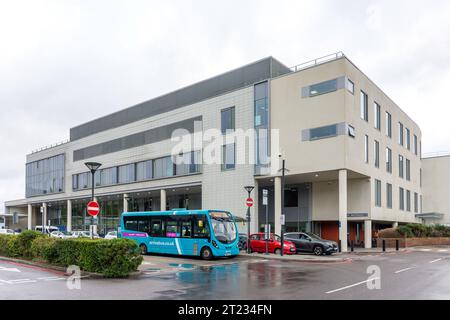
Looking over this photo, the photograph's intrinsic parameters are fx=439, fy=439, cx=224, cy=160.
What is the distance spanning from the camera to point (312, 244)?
29812 mm

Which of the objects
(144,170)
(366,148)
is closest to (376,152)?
(366,148)

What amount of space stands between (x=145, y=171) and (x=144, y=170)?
0.27 metres

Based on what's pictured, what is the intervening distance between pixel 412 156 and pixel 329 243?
30.4m

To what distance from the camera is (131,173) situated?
56094mm

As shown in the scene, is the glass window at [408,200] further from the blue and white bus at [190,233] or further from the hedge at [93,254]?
the hedge at [93,254]

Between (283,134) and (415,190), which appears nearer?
(283,134)

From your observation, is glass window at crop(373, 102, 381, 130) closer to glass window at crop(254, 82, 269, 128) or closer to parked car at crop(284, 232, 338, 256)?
glass window at crop(254, 82, 269, 128)

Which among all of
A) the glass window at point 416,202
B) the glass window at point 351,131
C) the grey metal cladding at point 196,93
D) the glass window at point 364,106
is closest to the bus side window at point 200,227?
the glass window at point 351,131

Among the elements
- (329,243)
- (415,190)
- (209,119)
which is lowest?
(329,243)

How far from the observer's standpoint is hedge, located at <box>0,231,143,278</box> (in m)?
15.9
